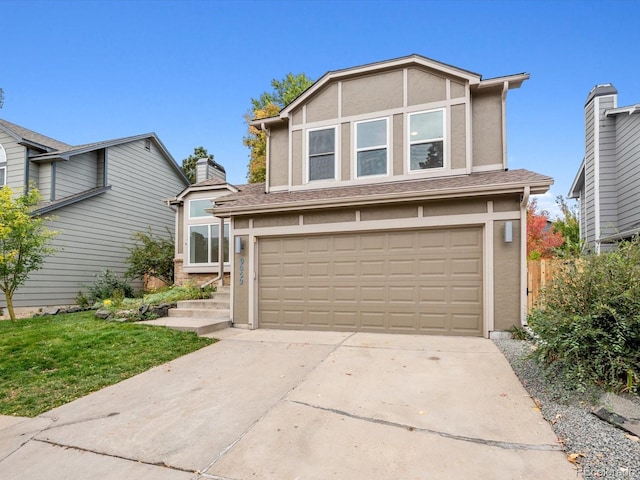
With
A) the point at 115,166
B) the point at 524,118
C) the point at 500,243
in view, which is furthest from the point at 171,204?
the point at 524,118

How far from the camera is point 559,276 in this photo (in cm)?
415

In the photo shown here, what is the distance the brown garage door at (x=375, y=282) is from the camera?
664 cm

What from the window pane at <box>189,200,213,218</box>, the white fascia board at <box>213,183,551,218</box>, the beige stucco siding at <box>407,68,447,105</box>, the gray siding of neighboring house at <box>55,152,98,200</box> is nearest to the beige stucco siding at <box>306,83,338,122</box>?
the beige stucco siding at <box>407,68,447,105</box>

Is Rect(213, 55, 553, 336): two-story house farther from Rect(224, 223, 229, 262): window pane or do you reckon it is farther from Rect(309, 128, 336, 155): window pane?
Rect(224, 223, 229, 262): window pane

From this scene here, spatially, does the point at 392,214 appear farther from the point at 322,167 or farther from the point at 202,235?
the point at 202,235

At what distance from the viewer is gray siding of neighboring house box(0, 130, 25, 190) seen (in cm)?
1160

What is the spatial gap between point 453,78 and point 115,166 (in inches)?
481

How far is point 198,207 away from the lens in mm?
11734

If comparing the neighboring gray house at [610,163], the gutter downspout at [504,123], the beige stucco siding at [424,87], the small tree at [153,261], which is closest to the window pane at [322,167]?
the beige stucco siding at [424,87]

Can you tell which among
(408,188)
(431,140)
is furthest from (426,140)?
(408,188)

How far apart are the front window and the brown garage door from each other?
12.7 ft

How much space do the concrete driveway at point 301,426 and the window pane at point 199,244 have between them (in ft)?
21.7

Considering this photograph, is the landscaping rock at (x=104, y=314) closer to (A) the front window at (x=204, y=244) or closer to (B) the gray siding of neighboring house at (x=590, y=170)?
(A) the front window at (x=204, y=244)

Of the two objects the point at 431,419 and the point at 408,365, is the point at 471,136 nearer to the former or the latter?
the point at 408,365
